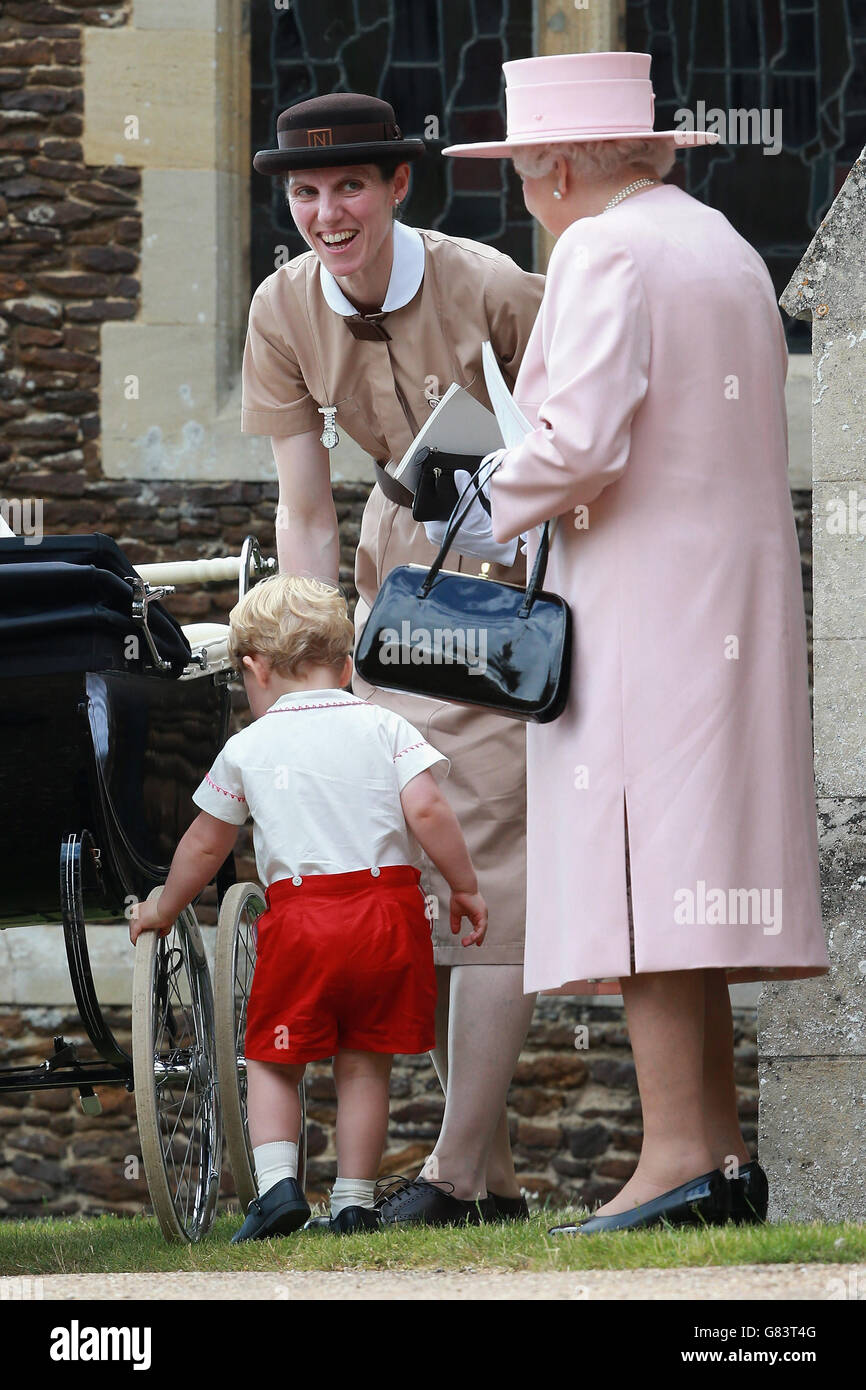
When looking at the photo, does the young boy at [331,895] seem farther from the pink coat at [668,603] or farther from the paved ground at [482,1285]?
the paved ground at [482,1285]

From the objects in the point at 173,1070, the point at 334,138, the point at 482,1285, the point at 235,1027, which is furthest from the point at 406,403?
the point at 482,1285

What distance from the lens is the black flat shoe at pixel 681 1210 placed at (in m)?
3.39

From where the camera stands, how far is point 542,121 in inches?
141

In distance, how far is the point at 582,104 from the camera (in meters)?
3.59

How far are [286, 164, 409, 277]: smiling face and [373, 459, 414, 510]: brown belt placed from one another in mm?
406

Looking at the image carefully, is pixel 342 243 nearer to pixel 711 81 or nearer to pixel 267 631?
pixel 267 631

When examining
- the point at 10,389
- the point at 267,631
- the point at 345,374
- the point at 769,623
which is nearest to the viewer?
the point at 769,623

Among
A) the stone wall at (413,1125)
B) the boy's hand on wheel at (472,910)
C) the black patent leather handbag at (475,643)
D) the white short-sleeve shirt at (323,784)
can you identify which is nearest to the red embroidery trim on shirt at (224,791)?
the white short-sleeve shirt at (323,784)

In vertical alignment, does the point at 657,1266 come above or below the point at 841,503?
below

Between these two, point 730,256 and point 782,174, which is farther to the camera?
point 782,174

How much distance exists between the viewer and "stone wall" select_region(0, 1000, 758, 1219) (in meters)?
8.07

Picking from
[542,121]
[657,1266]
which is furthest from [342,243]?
[657,1266]

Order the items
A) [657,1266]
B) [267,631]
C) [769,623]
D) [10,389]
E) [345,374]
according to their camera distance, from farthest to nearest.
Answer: [10,389]
[345,374]
[267,631]
[769,623]
[657,1266]

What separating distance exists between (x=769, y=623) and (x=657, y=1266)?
106cm
